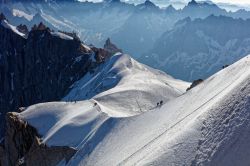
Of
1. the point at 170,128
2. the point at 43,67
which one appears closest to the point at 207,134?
the point at 170,128

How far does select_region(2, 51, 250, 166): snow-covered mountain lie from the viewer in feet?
98.1

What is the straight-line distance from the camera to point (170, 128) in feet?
135

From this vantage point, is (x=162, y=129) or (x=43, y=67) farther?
(x=43, y=67)

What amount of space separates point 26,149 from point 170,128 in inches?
1436

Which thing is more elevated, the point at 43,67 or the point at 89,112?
the point at 89,112

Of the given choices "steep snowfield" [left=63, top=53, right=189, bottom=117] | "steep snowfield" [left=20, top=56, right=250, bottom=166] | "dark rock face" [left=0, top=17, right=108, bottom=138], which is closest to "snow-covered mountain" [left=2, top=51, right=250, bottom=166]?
"steep snowfield" [left=20, top=56, right=250, bottom=166]

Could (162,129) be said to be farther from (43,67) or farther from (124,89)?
(43,67)

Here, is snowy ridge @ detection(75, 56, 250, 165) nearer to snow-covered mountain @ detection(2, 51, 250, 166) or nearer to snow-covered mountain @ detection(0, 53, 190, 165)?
snow-covered mountain @ detection(2, 51, 250, 166)

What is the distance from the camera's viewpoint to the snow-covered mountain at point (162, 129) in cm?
2989

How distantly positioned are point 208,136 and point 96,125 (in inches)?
1290

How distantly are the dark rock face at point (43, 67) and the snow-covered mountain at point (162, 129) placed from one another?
75.6 m

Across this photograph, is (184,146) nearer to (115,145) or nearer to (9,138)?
(115,145)

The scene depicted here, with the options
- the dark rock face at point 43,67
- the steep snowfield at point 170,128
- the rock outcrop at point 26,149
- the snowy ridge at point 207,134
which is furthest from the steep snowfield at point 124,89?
the snowy ridge at point 207,134

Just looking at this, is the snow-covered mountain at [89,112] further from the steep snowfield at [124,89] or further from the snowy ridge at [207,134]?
the snowy ridge at [207,134]
